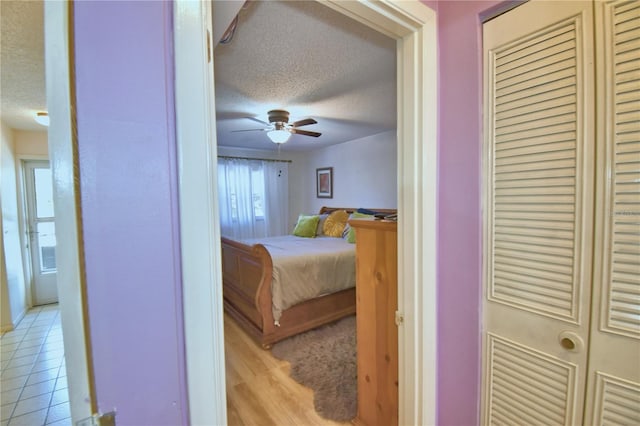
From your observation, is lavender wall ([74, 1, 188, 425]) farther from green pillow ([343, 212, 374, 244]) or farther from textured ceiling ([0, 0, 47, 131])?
green pillow ([343, 212, 374, 244])

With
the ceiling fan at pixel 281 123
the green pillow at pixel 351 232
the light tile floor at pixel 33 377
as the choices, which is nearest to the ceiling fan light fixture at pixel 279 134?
the ceiling fan at pixel 281 123

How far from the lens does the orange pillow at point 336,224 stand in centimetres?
436

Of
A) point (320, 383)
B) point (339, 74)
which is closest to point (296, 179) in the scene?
point (339, 74)

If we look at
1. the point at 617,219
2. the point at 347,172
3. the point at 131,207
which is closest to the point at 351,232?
the point at 347,172

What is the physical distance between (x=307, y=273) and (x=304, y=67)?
1.91 metres

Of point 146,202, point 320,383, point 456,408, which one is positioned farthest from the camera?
point 320,383

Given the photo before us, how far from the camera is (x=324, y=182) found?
538 centimetres

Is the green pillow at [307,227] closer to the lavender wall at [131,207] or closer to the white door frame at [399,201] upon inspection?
the white door frame at [399,201]

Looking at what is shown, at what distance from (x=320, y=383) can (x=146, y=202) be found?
209cm

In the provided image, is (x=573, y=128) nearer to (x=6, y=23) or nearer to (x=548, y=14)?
(x=548, y=14)

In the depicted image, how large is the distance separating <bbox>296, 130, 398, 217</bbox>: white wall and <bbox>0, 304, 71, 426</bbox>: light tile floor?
3905 millimetres

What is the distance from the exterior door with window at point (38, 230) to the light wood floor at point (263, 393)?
2.87m

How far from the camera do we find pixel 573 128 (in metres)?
0.75

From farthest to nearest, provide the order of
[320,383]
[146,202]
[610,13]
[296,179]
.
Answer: [296,179] < [320,383] < [610,13] < [146,202]
